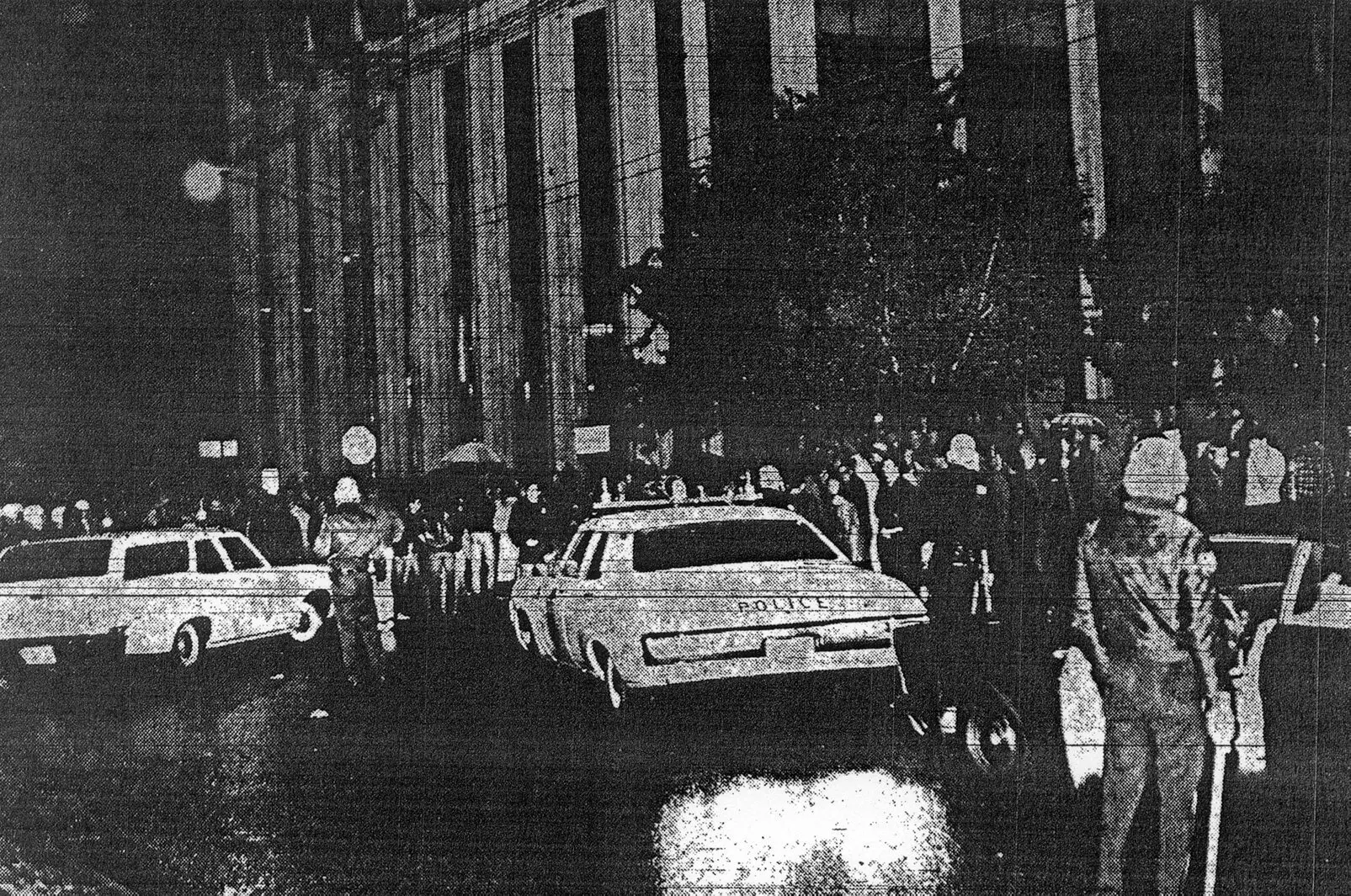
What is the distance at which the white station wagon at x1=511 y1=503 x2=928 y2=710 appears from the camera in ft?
7.34

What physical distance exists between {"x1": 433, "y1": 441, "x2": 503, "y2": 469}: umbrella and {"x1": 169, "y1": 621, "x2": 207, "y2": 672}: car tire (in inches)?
24.1

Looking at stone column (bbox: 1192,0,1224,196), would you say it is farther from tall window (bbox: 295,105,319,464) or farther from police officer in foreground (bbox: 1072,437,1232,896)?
tall window (bbox: 295,105,319,464)

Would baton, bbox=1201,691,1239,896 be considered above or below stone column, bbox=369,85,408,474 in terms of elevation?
below

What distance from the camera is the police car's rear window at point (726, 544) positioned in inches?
88.0

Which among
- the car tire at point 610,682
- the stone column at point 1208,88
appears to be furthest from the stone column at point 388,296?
the stone column at point 1208,88

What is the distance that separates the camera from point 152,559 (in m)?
2.25

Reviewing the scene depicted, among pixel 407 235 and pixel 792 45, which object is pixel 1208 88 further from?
pixel 407 235

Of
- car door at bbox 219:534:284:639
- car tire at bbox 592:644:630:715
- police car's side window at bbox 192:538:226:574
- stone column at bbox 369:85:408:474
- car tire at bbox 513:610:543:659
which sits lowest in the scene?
car tire at bbox 592:644:630:715

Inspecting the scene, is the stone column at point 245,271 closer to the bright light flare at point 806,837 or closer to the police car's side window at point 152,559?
the police car's side window at point 152,559

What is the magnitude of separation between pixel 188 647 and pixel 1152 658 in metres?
2.06

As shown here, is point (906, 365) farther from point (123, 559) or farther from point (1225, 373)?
point (123, 559)

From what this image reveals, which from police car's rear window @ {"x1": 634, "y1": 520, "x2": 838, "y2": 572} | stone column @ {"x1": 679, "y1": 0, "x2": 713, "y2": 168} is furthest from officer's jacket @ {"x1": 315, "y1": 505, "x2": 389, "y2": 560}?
stone column @ {"x1": 679, "y1": 0, "x2": 713, "y2": 168}

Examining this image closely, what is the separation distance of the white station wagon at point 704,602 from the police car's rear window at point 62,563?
88cm

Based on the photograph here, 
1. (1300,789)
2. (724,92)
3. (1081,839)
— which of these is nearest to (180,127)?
(724,92)
